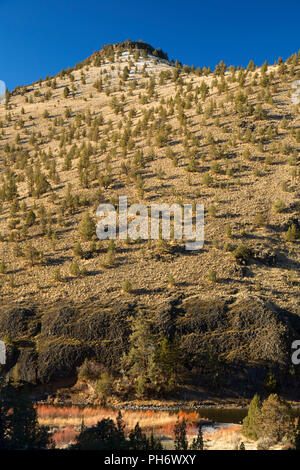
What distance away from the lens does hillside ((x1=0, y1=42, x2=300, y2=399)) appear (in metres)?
21.0

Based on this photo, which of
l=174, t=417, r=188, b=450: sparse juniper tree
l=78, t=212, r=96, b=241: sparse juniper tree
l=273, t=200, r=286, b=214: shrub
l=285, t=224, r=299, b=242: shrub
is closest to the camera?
l=174, t=417, r=188, b=450: sparse juniper tree

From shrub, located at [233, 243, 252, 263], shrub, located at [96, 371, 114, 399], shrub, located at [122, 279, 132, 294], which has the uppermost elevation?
shrub, located at [233, 243, 252, 263]

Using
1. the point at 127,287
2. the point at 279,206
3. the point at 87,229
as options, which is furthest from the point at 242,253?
the point at 87,229

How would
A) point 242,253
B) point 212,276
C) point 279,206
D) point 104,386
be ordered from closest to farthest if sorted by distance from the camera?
point 104,386 → point 212,276 → point 242,253 → point 279,206

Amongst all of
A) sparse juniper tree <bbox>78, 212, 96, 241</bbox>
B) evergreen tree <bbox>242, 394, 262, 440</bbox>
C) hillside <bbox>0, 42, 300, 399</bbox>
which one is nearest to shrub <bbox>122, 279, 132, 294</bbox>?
hillside <bbox>0, 42, 300, 399</bbox>

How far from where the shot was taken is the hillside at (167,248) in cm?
2102

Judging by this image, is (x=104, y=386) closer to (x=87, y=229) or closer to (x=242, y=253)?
(x=87, y=229)

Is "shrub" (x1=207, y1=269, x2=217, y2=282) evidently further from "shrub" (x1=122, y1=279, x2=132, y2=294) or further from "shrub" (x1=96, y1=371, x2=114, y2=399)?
A: "shrub" (x1=96, y1=371, x2=114, y2=399)

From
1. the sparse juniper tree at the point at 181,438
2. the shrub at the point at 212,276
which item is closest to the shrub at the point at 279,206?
the shrub at the point at 212,276

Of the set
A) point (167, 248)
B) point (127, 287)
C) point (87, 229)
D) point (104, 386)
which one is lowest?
point (104, 386)

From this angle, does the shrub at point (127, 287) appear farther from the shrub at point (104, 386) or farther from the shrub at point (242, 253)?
the shrub at point (242, 253)

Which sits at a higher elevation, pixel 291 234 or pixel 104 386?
pixel 291 234

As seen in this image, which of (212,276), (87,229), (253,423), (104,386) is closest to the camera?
(253,423)

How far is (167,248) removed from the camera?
27.6 m
